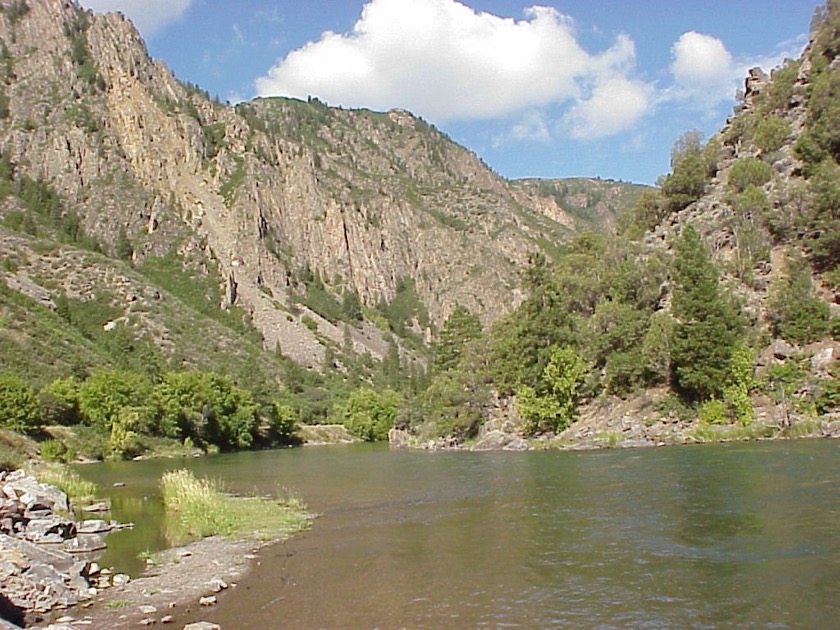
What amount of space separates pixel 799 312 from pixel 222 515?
58.1 m

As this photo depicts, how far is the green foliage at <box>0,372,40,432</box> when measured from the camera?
8150cm

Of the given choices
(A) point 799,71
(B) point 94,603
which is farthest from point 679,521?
(A) point 799,71

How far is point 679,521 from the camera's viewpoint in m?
26.6

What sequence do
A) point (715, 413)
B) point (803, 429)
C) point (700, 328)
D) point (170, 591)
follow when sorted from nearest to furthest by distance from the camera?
point (170, 591), point (803, 429), point (715, 413), point (700, 328)

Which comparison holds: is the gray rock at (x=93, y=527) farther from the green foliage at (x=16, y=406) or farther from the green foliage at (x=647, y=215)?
the green foliage at (x=647, y=215)

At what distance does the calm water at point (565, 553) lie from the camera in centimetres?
1694

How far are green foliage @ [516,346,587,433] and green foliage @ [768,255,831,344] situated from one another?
19.2 m

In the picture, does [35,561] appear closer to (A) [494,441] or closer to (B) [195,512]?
(B) [195,512]

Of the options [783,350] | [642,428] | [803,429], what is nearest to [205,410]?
[642,428]

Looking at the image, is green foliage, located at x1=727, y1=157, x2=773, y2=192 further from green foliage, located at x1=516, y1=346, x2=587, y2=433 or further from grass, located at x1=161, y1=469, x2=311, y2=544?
grass, located at x1=161, y1=469, x2=311, y2=544

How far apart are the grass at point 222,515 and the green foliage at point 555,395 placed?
44952 millimetres

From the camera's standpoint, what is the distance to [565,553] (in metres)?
22.8

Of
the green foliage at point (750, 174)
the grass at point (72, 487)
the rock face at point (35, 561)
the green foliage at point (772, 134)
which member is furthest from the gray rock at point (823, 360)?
the rock face at point (35, 561)

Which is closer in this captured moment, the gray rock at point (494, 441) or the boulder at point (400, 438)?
the gray rock at point (494, 441)
